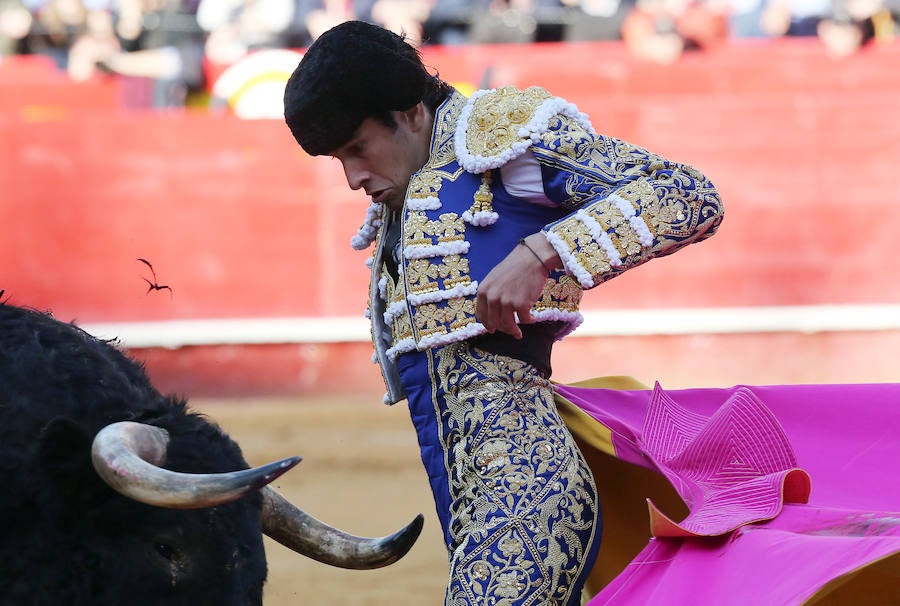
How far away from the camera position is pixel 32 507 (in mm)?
1983

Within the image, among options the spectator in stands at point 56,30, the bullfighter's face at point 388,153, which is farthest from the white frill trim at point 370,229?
the spectator in stands at point 56,30

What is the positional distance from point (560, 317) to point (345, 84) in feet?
1.58

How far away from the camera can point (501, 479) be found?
6.11 ft

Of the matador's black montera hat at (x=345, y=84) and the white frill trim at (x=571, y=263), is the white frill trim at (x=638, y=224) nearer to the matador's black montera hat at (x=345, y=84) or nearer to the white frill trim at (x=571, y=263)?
the white frill trim at (x=571, y=263)

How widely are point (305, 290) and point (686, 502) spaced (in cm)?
599

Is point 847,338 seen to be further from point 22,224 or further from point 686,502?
point 686,502

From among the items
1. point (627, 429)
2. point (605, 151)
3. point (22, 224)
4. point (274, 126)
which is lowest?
point (627, 429)

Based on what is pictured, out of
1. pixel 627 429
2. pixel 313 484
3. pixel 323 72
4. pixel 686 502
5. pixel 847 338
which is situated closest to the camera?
pixel 323 72

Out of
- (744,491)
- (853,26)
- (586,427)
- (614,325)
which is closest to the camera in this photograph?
(744,491)

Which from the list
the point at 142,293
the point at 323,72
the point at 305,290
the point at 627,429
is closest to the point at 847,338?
the point at 305,290

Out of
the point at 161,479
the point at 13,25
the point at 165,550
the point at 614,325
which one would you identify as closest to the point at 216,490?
the point at 161,479

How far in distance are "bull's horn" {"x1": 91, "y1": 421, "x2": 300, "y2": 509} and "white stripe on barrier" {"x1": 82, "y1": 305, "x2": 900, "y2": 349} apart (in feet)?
18.9

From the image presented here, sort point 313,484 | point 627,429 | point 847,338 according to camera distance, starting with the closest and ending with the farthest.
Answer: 1. point 627,429
2. point 313,484
3. point 847,338

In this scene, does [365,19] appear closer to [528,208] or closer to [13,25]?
[13,25]
